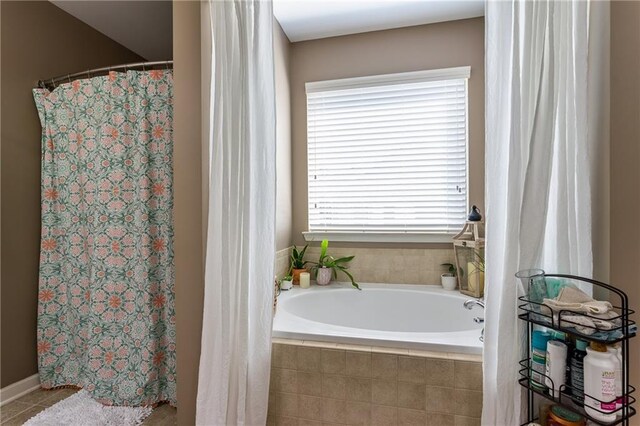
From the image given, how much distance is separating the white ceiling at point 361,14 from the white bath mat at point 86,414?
105 inches

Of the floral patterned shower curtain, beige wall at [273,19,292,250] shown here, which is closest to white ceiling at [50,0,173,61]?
the floral patterned shower curtain

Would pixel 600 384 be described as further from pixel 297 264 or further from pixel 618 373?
pixel 297 264

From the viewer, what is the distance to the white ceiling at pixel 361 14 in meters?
2.14

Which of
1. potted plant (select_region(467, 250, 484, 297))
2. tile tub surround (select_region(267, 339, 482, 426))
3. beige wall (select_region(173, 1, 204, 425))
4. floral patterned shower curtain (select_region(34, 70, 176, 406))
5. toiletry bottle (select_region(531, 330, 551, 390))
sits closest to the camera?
toiletry bottle (select_region(531, 330, 551, 390))

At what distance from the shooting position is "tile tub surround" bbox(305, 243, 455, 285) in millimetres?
2354

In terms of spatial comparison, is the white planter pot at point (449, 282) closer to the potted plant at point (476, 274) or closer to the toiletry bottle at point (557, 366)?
the potted plant at point (476, 274)

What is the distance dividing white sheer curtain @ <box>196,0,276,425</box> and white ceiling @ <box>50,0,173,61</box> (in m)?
1.38

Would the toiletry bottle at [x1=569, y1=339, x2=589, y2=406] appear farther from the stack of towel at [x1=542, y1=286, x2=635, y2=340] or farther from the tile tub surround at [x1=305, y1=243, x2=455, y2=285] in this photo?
the tile tub surround at [x1=305, y1=243, x2=455, y2=285]

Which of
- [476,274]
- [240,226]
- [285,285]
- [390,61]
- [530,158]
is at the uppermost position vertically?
[390,61]

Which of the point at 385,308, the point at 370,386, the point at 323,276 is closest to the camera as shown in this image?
the point at 370,386

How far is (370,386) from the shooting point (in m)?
1.33

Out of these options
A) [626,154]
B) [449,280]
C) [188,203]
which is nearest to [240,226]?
[188,203]

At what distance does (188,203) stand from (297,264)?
1165mm

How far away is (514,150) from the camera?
107 cm
